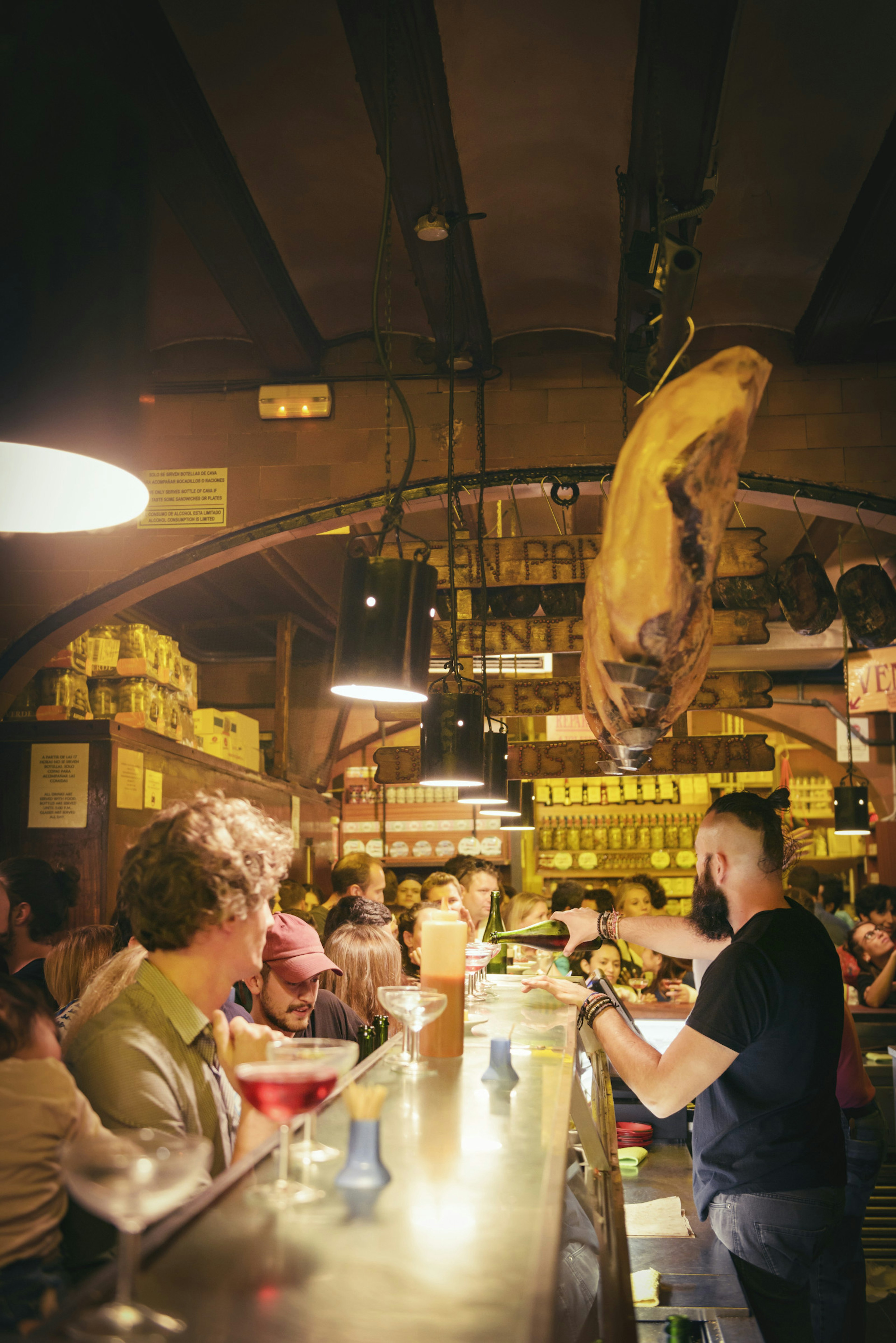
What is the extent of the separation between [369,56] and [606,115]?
90 centimetres

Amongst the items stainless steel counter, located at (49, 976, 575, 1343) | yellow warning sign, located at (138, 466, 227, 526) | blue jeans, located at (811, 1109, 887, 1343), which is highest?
yellow warning sign, located at (138, 466, 227, 526)

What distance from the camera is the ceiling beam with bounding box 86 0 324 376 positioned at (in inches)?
108

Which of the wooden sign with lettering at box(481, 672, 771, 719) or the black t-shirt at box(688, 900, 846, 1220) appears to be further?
the wooden sign with lettering at box(481, 672, 771, 719)

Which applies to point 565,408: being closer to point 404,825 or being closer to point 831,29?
point 831,29

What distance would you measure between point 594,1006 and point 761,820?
679mm

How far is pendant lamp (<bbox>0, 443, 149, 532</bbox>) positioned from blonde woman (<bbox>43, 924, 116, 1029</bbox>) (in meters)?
2.23

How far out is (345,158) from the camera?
133 inches

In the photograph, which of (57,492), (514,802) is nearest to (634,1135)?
(57,492)

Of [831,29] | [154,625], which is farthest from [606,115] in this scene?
[154,625]

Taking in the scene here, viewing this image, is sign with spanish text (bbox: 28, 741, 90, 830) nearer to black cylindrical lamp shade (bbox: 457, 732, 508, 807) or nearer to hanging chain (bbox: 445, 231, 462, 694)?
black cylindrical lamp shade (bbox: 457, 732, 508, 807)

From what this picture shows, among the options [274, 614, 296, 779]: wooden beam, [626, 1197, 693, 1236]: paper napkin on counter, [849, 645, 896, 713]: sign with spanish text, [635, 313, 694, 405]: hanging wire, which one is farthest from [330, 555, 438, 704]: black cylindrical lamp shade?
[274, 614, 296, 779]: wooden beam

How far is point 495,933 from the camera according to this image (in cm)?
401

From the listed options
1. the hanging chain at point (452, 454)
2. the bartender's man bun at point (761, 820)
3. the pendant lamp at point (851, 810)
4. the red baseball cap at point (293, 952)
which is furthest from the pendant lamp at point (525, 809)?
the bartender's man bun at point (761, 820)

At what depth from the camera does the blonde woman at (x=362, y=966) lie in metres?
3.86
